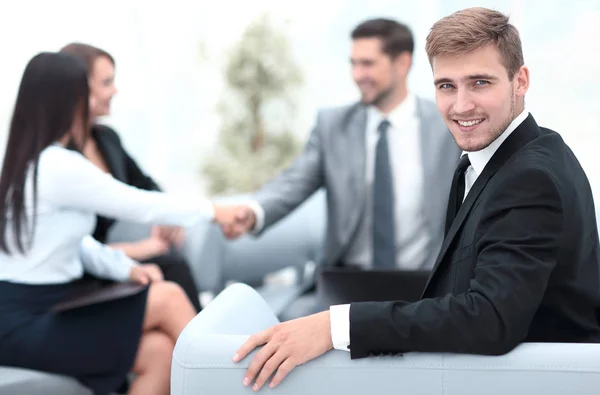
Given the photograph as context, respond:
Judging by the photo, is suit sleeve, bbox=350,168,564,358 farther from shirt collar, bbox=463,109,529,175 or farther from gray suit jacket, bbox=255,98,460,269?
gray suit jacket, bbox=255,98,460,269

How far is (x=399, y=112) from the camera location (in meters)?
3.44

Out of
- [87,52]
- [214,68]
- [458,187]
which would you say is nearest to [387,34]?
[87,52]

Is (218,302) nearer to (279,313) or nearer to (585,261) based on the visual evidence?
(585,261)

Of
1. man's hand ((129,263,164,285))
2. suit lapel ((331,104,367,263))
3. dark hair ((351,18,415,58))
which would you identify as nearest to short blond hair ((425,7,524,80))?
man's hand ((129,263,164,285))

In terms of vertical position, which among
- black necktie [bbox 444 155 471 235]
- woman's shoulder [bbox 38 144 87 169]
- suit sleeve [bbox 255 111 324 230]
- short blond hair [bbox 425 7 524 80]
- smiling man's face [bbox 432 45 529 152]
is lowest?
suit sleeve [bbox 255 111 324 230]

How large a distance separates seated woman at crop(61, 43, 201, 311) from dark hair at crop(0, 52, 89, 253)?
2.62 ft

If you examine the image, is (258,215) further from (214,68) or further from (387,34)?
(214,68)

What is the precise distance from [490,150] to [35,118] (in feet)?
5.04

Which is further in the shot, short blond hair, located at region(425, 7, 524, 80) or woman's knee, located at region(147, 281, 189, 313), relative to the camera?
woman's knee, located at region(147, 281, 189, 313)

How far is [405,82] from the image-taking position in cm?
359

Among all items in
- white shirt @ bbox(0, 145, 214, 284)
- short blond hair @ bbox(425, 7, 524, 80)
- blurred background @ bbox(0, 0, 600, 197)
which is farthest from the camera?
blurred background @ bbox(0, 0, 600, 197)

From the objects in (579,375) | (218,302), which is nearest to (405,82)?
(218,302)

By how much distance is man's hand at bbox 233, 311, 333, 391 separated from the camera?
1520 millimetres

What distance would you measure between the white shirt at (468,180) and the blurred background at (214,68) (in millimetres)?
3279
